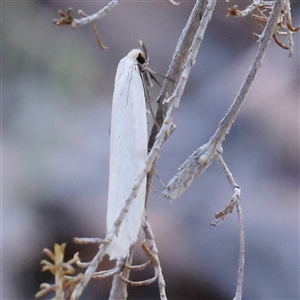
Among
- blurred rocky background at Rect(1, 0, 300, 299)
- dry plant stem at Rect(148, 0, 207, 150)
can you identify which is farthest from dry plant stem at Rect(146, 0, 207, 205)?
blurred rocky background at Rect(1, 0, 300, 299)

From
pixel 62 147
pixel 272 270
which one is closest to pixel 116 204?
pixel 62 147

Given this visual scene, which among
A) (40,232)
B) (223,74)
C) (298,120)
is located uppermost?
(223,74)

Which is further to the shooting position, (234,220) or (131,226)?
(234,220)

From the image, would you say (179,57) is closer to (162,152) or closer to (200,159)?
(200,159)

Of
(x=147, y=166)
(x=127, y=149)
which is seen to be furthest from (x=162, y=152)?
(x=147, y=166)

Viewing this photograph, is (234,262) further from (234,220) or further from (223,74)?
(223,74)

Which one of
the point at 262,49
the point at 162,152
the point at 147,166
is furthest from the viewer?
the point at 162,152
